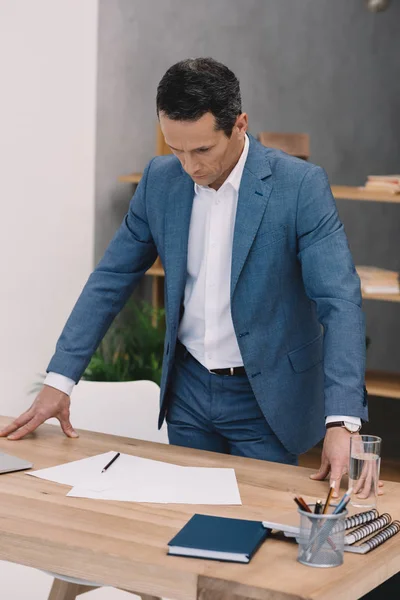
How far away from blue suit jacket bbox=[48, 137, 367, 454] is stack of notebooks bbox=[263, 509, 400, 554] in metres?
0.36

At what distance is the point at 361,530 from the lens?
1720 millimetres

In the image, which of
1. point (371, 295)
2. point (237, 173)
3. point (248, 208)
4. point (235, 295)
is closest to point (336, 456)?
point (235, 295)

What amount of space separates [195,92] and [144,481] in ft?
2.60

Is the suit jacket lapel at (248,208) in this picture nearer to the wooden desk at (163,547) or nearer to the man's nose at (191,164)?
the man's nose at (191,164)

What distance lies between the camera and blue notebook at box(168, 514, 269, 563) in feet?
5.25

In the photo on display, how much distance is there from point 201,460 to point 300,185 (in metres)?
0.66

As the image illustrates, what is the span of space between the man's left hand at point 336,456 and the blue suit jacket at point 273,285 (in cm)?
10

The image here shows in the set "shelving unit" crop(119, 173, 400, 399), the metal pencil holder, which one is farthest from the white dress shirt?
"shelving unit" crop(119, 173, 400, 399)

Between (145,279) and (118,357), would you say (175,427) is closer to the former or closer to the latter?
(118,357)

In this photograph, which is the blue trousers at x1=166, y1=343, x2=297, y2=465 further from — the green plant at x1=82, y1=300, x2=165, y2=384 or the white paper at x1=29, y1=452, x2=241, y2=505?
the green plant at x1=82, y1=300, x2=165, y2=384

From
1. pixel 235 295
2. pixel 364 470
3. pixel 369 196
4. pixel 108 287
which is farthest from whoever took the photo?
pixel 369 196

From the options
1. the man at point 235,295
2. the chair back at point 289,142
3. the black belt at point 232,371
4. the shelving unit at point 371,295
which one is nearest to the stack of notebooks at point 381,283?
the shelving unit at point 371,295

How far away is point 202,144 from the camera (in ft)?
6.91

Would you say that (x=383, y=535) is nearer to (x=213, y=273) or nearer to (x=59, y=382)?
(x=213, y=273)
